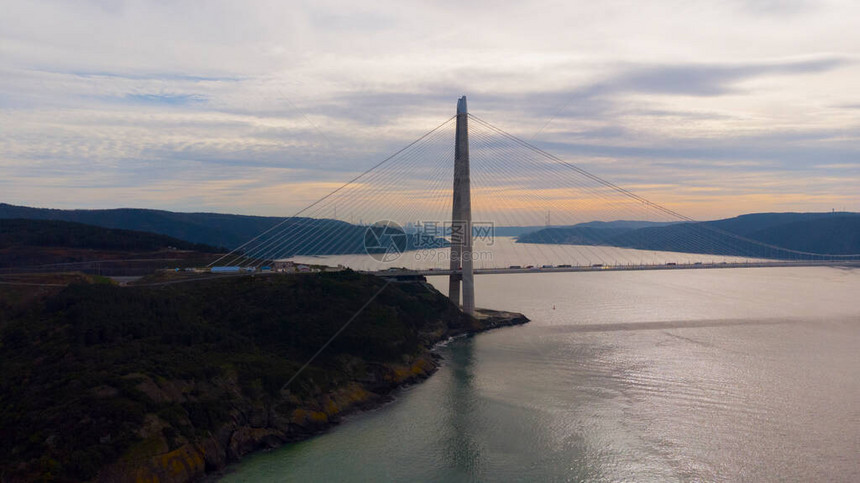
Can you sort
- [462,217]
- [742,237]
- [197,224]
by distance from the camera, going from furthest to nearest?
[197,224], [742,237], [462,217]

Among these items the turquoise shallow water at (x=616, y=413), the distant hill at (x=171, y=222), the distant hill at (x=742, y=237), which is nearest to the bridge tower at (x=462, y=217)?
the turquoise shallow water at (x=616, y=413)

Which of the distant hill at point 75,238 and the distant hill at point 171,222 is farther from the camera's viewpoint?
the distant hill at point 171,222

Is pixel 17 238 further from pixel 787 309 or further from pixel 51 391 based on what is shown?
pixel 787 309

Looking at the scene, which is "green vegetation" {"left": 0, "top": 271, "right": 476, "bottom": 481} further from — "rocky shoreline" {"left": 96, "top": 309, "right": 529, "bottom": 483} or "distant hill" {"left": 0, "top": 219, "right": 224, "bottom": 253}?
"distant hill" {"left": 0, "top": 219, "right": 224, "bottom": 253}

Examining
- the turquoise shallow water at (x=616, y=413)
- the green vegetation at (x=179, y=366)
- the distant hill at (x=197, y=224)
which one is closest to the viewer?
the green vegetation at (x=179, y=366)

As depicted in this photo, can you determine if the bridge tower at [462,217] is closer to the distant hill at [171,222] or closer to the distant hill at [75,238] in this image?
the distant hill at [75,238]

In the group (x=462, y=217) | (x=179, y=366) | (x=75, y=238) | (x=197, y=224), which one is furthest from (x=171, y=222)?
(x=179, y=366)

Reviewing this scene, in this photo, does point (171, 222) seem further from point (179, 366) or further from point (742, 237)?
point (742, 237)
